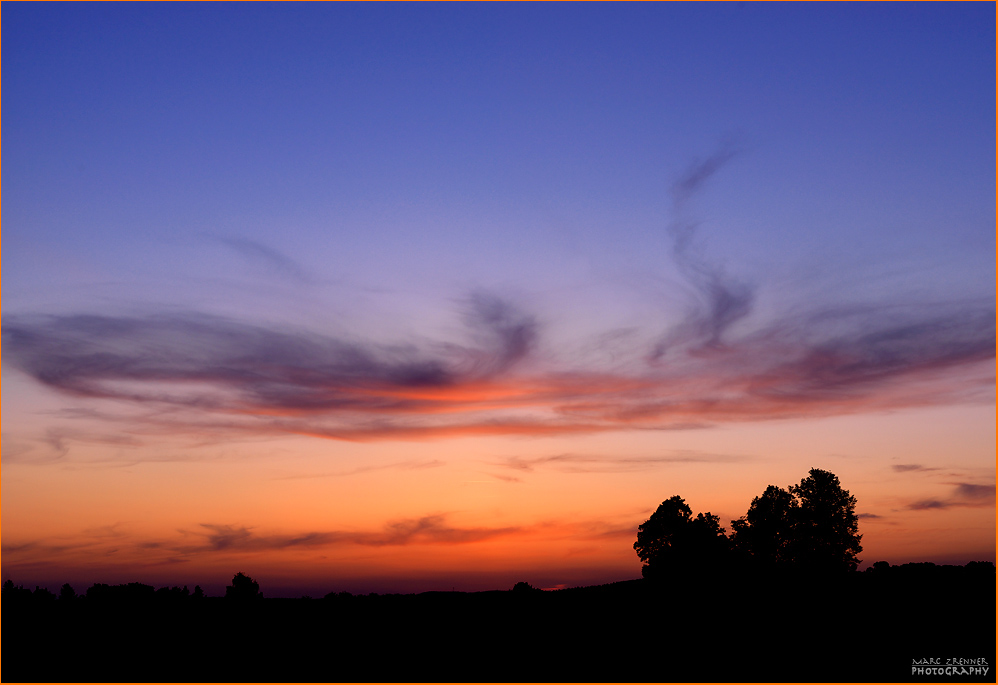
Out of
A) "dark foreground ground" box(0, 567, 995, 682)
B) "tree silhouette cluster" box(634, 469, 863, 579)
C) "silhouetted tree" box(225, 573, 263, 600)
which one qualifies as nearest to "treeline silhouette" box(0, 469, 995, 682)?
"dark foreground ground" box(0, 567, 995, 682)

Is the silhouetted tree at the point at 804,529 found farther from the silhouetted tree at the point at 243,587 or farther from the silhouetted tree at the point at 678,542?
the silhouetted tree at the point at 243,587

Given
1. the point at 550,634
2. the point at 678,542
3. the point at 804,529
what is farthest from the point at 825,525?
the point at 550,634

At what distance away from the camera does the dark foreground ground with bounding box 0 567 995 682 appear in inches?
1526

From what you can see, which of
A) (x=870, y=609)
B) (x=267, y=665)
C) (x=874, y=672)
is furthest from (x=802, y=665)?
(x=267, y=665)

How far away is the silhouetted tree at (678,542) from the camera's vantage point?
85.9 metres

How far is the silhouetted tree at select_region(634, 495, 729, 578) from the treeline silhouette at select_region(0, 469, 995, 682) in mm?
13918

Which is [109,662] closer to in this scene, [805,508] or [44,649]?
[44,649]

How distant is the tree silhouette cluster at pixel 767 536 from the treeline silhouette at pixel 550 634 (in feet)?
45.6

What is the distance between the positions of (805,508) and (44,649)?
77.5m

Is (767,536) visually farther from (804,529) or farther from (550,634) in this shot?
(550,634)

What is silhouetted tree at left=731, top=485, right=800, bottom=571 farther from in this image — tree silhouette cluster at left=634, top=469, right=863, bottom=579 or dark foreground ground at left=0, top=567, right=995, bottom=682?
dark foreground ground at left=0, top=567, right=995, bottom=682

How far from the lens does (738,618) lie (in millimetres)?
49625

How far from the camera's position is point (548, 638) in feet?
154

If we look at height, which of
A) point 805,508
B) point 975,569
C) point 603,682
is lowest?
point 603,682
